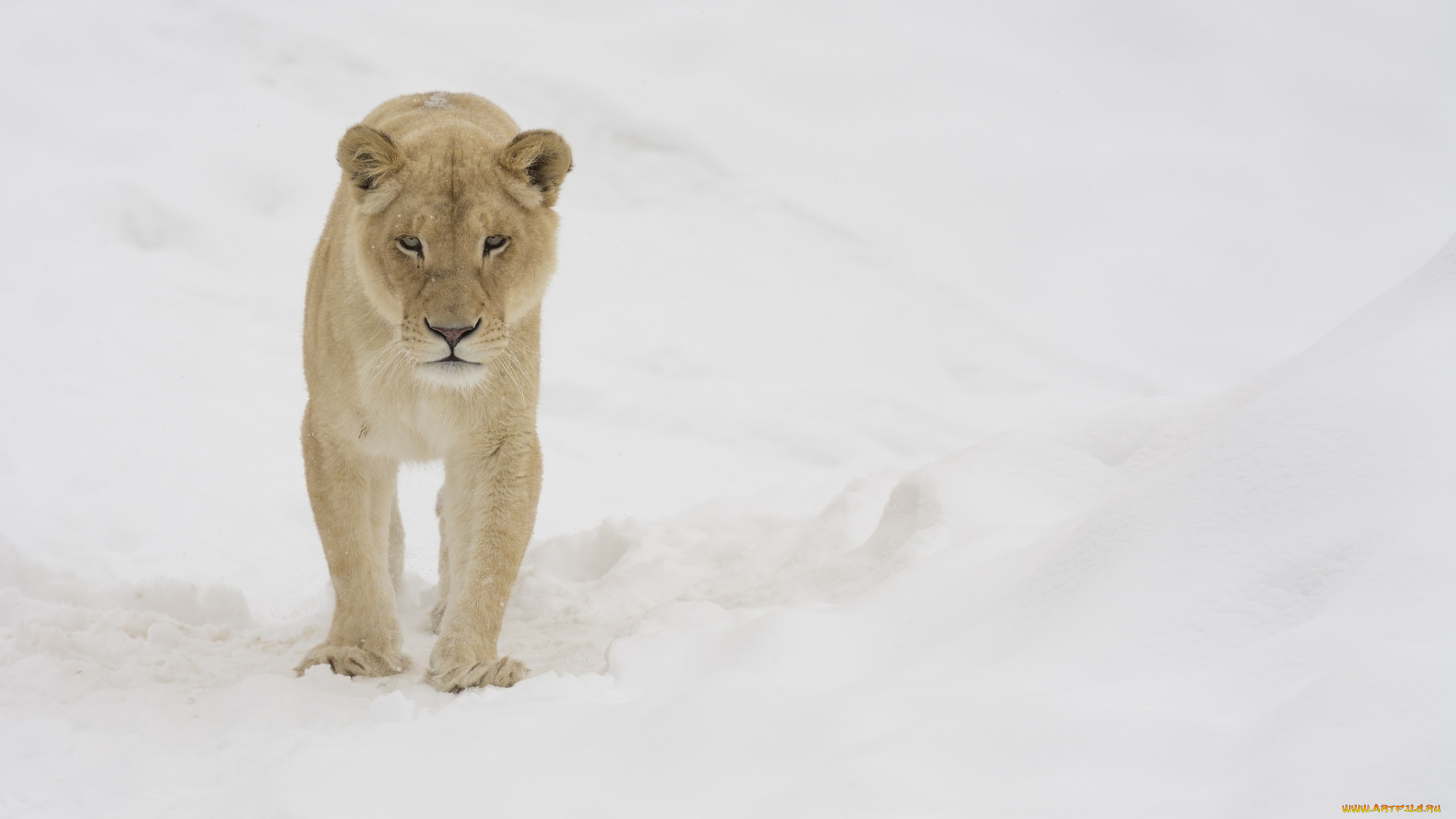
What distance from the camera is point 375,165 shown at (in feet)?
14.5

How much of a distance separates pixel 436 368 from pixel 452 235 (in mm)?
491

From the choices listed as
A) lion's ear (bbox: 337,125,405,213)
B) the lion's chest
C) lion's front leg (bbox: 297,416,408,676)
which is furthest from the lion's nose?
lion's front leg (bbox: 297,416,408,676)

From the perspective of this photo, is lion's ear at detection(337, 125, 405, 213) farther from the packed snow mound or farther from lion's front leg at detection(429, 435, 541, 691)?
the packed snow mound

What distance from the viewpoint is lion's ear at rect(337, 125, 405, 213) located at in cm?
438

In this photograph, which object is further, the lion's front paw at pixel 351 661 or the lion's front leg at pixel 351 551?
the lion's front leg at pixel 351 551

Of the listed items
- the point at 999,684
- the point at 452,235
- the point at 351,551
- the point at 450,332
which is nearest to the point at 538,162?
the point at 452,235

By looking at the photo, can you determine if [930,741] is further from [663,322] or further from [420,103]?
[663,322]

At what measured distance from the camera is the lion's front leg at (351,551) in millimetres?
4664

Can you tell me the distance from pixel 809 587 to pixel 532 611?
1419 millimetres

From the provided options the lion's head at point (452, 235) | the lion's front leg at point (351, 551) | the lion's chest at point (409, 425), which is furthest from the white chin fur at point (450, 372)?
the lion's front leg at point (351, 551)

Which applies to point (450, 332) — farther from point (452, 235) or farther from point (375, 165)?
point (375, 165)

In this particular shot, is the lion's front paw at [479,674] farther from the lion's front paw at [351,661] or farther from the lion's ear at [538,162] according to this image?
the lion's ear at [538,162]

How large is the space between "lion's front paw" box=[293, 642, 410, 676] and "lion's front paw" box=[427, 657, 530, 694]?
38 centimetres

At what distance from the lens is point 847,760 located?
8.89 ft
